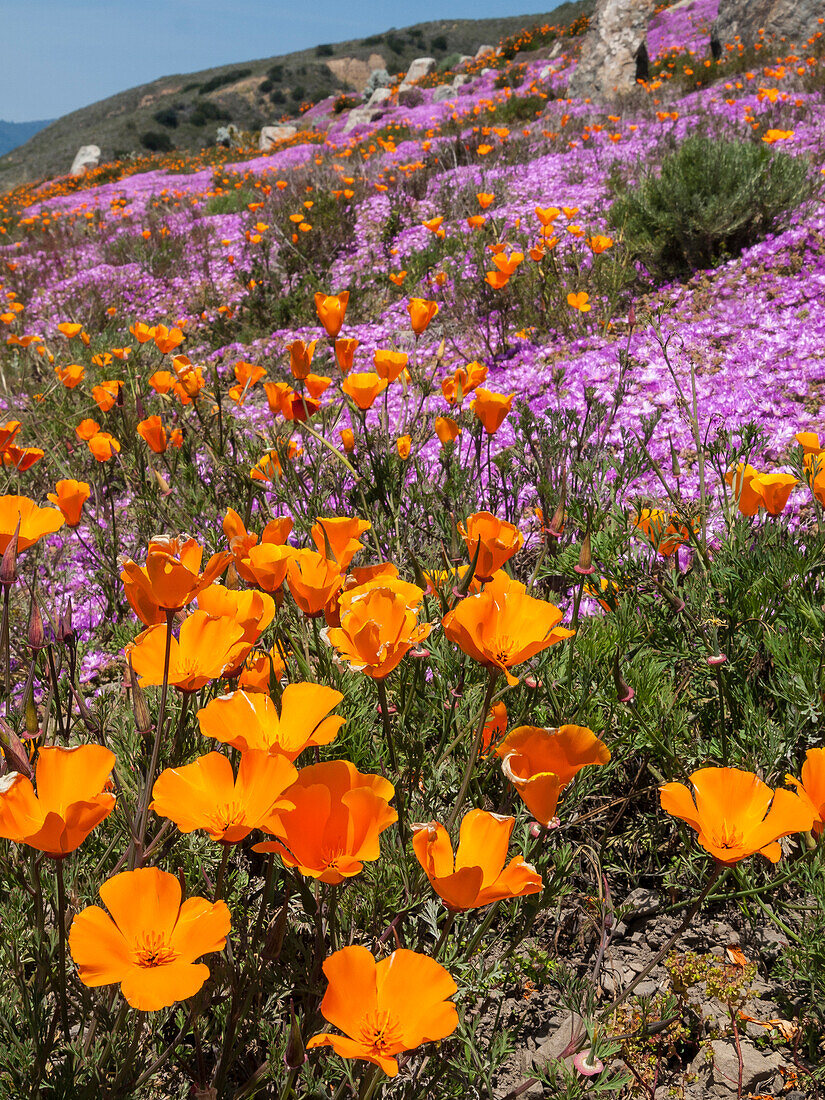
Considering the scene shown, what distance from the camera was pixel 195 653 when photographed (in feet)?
3.59

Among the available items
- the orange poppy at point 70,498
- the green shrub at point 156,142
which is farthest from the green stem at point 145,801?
the green shrub at point 156,142

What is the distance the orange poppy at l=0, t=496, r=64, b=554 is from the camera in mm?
1325

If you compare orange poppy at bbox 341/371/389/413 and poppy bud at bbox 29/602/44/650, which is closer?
poppy bud at bbox 29/602/44/650

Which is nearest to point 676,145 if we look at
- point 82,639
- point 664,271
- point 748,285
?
point 664,271

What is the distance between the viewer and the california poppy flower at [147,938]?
2.42 ft

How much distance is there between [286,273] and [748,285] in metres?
4.55

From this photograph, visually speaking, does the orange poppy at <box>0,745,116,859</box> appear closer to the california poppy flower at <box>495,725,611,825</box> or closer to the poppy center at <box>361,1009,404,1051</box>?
the poppy center at <box>361,1009,404,1051</box>

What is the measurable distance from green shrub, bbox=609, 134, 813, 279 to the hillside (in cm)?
4188

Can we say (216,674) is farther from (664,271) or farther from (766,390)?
(664,271)

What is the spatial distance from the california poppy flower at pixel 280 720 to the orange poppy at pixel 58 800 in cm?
15

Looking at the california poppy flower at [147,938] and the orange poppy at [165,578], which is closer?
the california poppy flower at [147,938]

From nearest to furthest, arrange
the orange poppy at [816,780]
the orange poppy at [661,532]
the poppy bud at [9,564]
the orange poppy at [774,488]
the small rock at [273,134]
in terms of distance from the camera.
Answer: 1. the orange poppy at [816,780]
2. the poppy bud at [9,564]
3. the orange poppy at [774,488]
4. the orange poppy at [661,532]
5. the small rock at [273,134]

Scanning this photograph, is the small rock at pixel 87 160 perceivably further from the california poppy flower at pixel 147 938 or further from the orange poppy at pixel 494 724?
the california poppy flower at pixel 147 938

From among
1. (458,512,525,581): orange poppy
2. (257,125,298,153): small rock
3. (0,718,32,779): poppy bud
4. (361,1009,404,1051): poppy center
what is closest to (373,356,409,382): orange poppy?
(458,512,525,581): orange poppy
